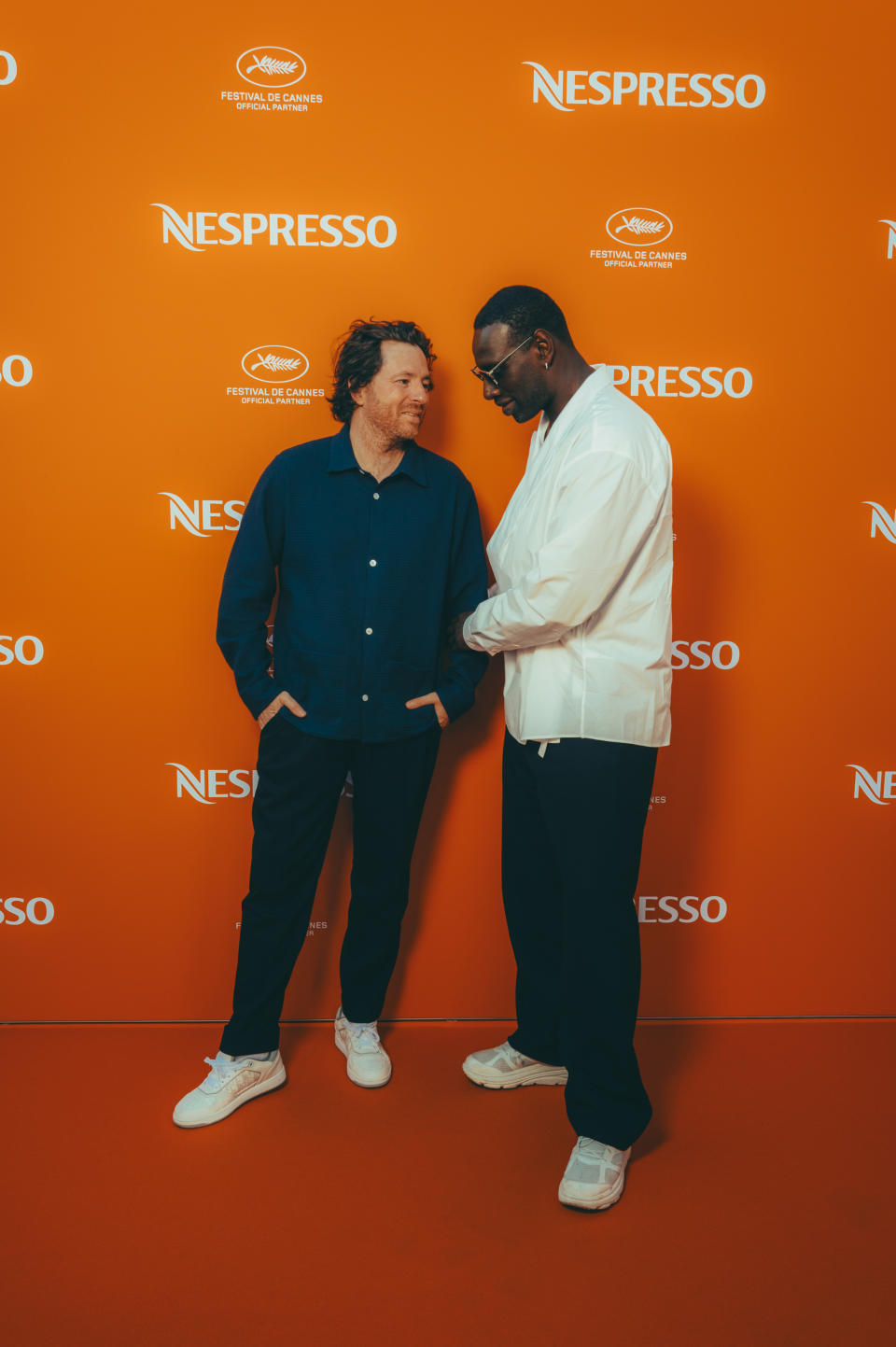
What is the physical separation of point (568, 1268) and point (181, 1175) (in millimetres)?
795

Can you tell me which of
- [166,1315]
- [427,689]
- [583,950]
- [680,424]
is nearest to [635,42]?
[680,424]

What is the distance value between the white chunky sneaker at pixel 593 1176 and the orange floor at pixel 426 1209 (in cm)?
3

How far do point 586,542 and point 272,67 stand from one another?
4.77 ft

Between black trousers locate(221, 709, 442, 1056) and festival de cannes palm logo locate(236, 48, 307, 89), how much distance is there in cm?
150

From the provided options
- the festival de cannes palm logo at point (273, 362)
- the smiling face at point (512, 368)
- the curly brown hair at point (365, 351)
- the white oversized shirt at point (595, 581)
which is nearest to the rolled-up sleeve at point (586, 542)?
the white oversized shirt at point (595, 581)

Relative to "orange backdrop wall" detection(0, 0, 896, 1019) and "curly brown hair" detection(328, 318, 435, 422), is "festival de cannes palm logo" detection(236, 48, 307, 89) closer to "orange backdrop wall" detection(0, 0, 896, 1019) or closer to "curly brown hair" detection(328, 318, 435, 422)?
"orange backdrop wall" detection(0, 0, 896, 1019)

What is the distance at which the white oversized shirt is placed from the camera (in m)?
1.70

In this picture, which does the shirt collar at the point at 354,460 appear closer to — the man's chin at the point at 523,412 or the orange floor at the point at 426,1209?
the man's chin at the point at 523,412

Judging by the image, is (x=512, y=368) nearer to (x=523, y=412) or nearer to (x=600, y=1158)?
(x=523, y=412)

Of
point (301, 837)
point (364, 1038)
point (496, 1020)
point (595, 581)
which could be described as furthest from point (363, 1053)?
point (595, 581)

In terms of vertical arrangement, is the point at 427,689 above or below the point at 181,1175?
above

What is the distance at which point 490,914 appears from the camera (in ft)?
8.21

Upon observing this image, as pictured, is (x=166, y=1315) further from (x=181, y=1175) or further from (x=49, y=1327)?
(x=181, y=1175)

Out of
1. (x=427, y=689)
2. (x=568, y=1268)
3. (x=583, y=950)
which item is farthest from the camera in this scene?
(x=427, y=689)
